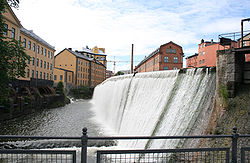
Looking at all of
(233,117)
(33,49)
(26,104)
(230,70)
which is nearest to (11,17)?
(33,49)

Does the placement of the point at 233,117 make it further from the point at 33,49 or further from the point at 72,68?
the point at 72,68

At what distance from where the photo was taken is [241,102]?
617 cm

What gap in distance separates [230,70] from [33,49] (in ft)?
114

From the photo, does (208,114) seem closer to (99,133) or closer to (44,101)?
(99,133)

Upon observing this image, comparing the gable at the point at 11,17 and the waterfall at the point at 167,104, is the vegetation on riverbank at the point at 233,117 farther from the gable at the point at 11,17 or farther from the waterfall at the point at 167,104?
the gable at the point at 11,17

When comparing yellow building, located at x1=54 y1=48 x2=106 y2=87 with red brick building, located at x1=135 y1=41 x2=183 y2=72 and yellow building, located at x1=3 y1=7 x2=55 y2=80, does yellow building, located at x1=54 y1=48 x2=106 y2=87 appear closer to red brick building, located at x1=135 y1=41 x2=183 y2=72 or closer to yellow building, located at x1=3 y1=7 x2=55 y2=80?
yellow building, located at x1=3 y1=7 x2=55 y2=80

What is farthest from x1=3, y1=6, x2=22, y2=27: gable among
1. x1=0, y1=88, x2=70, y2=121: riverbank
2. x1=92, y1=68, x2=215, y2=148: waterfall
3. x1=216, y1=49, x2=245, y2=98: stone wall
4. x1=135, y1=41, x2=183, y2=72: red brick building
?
x1=216, y1=49, x2=245, y2=98: stone wall

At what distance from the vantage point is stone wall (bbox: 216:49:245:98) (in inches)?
256

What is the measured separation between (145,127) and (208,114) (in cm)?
397

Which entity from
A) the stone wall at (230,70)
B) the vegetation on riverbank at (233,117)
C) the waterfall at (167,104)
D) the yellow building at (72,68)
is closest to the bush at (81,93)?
the yellow building at (72,68)

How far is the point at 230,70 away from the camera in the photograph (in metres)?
6.61

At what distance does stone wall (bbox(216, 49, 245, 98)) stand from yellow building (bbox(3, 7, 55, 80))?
2623cm

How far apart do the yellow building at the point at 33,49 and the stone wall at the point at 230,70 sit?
26.2m

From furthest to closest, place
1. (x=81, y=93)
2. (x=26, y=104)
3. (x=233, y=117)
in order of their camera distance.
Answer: (x=81, y=93) < (x=26, y=104) < (x=233, y=117)
